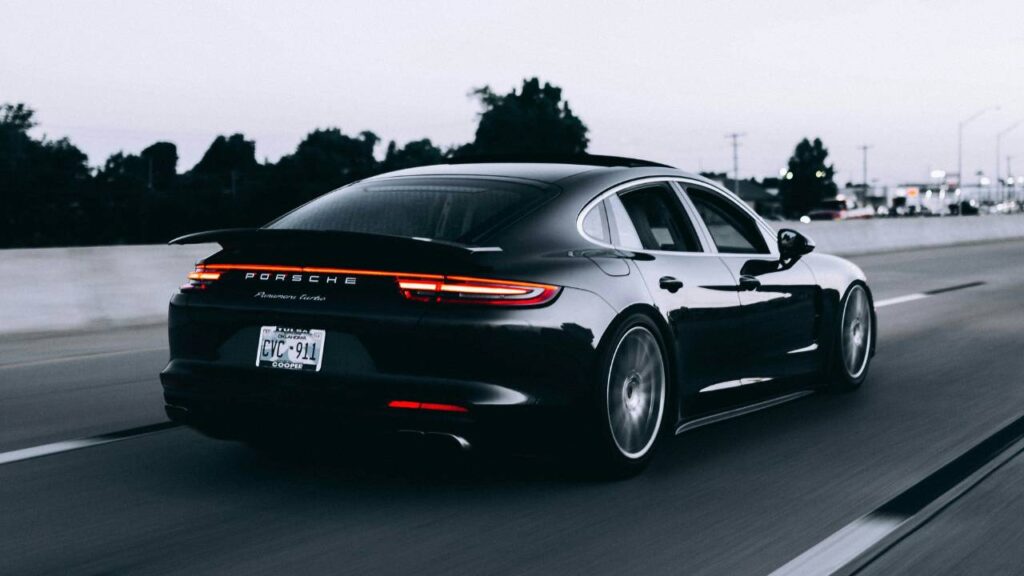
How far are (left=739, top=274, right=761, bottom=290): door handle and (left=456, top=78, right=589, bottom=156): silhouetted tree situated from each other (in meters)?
123

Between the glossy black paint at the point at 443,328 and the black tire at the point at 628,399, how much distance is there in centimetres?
7

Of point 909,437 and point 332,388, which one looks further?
point 909,437

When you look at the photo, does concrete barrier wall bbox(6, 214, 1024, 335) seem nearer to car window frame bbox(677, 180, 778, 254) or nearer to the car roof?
the car roof

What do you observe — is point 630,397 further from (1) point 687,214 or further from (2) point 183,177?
(2) point 183,177

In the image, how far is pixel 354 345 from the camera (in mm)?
5469

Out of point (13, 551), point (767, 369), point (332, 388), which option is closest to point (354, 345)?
point (332, 388)

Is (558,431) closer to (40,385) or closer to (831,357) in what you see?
(831,357)

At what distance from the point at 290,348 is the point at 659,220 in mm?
2119

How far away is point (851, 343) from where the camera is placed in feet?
29.0

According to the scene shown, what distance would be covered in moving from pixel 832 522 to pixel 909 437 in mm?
2097

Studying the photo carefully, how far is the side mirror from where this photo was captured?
7.70 meters

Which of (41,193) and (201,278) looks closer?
(201,278)

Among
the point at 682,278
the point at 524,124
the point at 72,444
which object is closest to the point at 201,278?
the point at 72,444

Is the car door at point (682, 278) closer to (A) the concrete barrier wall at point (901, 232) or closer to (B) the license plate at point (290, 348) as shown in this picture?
(B) the license plate at point (290, 348)
